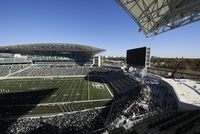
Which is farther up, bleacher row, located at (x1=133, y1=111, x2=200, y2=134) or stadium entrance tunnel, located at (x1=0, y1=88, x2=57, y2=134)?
bleacher row, located at (x1=133, y1=111, x2=200, y2=134)

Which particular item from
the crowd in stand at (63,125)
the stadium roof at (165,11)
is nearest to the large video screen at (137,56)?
the crowd in stand at (63,125)

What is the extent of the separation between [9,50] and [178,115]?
81.0m

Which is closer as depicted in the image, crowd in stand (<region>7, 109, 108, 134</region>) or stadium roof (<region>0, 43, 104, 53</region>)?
crowd in stand (<region>7, 109, 108, 134</region>)

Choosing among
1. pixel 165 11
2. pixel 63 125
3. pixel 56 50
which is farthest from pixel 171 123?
pixel 56 50

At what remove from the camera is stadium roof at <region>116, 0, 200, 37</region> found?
7.52 metres

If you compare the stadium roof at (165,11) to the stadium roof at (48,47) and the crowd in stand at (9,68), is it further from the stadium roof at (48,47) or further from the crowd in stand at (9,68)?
the stadium roof at (48,47)

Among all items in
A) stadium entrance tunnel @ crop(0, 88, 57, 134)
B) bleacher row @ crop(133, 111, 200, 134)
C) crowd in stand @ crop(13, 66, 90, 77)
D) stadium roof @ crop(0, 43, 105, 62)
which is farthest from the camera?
stadium roof @ crop(0, 43, 105, 62)

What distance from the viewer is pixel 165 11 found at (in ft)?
32.6

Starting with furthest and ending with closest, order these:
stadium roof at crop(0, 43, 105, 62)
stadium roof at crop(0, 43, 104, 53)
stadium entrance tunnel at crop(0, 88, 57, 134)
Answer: stadium roof at crop(0, 43, 105, 62) → stadium roof at crop(0, 43, 104, 53) → stadium entrance tunnel at crop(0, 88, 57, 134)

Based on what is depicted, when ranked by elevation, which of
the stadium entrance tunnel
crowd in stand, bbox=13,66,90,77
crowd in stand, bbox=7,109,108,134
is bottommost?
the stadium entrance tunnel

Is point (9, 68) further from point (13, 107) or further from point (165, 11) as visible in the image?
point (165, 11)

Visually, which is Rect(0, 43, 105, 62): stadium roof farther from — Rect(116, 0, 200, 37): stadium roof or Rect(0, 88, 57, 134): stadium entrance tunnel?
Rect(116, 0, 200, 37): stadium roof

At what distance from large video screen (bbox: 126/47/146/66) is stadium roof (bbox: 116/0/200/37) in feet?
81.2

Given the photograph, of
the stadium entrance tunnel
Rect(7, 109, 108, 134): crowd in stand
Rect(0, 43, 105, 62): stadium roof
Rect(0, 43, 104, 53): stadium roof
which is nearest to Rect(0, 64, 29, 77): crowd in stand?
Rect(0, 43, 104, 53): stadium roof
